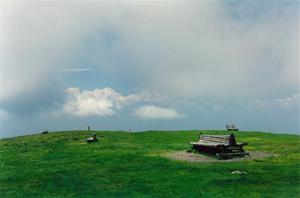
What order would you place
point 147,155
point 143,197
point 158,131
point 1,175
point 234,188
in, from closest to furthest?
point 143,197 → point 234,188 → point 1,175 → point 147,155 → point 158,131

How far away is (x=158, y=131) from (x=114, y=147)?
22.2m

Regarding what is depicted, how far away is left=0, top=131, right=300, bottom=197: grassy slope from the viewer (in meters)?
27.8

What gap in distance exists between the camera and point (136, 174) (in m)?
33.1

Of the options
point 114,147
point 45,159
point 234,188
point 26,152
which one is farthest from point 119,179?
point 26,152

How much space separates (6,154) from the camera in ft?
161

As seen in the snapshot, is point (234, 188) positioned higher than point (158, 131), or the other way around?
point (158, 131)

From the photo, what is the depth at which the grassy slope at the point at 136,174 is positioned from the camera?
91.4ft

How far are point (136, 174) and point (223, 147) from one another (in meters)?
11.7

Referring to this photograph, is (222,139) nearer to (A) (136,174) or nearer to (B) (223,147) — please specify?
(B) (223,147)

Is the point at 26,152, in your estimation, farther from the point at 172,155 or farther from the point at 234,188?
the point at 234,188

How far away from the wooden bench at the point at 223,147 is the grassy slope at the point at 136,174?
11.0ft

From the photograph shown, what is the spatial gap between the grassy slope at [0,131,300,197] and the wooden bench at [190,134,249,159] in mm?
3365

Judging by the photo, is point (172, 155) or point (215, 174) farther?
point (172, 155)

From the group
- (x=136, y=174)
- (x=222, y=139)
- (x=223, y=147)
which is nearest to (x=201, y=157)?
(x=223, y=147)
